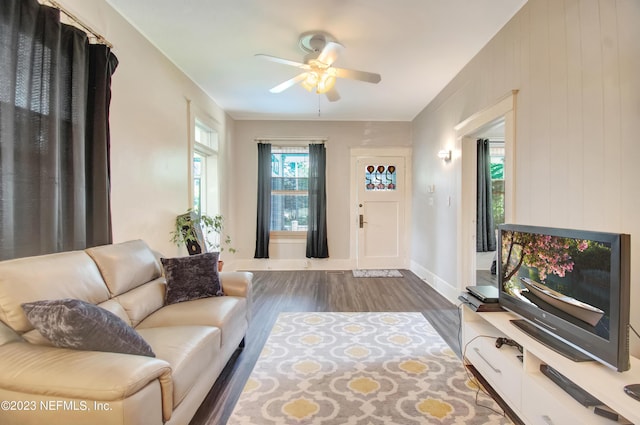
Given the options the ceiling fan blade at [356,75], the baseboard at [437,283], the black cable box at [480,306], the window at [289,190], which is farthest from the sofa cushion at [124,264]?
the baseboard at [437,283]

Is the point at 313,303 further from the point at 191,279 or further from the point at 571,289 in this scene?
the point at 571,289

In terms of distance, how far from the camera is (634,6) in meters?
→ 1.35

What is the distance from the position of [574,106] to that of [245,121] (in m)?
4.55

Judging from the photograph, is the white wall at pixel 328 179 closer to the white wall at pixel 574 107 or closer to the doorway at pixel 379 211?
the doorway at pixel 379 211

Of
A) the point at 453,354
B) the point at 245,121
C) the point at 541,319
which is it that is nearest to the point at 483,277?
the point at 453,354

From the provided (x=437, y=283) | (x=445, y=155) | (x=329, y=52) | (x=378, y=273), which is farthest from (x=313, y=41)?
(x=378, y=273)

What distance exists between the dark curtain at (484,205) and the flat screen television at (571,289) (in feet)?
12.0

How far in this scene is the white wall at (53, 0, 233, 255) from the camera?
2.14 metres

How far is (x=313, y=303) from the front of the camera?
334 centimetres

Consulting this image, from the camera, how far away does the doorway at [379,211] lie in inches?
198

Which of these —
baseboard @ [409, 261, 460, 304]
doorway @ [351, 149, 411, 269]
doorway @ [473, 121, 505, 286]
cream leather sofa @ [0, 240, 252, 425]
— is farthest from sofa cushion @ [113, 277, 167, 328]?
doorway @ [473, 121, 505, 286]

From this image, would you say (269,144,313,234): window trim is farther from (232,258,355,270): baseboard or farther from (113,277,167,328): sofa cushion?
(113,277,167,328): sofa cushion

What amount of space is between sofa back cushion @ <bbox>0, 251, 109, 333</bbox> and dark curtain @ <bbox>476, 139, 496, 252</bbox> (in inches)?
218

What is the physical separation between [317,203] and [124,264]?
3.37 m
